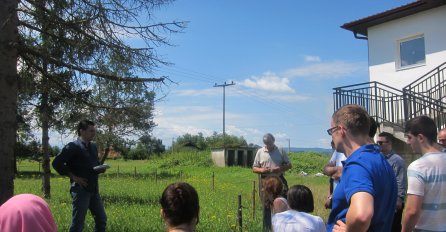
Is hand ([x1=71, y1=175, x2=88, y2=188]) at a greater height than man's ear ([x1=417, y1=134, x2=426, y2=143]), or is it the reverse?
man's ear ([x1=417, y1=134, x2=426, y2=143])

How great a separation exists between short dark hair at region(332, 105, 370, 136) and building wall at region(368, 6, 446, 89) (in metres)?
12.3

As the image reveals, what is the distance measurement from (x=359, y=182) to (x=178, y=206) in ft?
3.40

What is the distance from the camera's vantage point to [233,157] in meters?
36.6

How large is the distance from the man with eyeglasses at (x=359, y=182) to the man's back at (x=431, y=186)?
0.89 m

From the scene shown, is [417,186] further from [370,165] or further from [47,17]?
[47,17]

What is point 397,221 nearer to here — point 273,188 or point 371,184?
point 273,188

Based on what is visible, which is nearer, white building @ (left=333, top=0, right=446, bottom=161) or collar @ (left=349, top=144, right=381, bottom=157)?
collar @ (left=349, top=144, right=381, bottom=157)

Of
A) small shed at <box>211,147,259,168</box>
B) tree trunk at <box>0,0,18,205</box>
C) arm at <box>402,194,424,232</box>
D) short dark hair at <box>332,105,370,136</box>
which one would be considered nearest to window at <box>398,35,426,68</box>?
arm at <box>402,194,424,232</box>

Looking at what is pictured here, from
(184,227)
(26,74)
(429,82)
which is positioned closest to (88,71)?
(26,74)

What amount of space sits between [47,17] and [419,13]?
12.3 metres

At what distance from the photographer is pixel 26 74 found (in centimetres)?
684

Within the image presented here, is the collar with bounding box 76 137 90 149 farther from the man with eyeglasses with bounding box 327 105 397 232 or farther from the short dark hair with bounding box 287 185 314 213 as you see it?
the man with eyeglasses with bounding box 327 105 397 232

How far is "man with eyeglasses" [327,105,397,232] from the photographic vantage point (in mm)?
2584

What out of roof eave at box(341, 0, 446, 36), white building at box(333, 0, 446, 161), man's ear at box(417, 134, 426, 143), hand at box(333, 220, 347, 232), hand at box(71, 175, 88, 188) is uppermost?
roof eave at box(341, 0, 446, 36)
